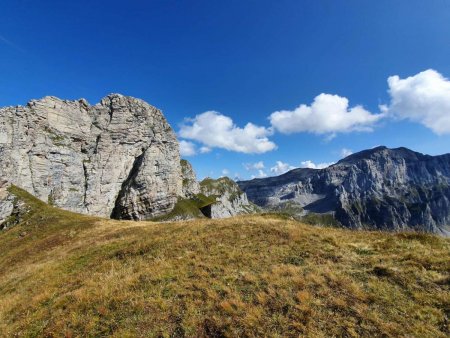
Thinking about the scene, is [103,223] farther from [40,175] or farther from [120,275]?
[40,175]

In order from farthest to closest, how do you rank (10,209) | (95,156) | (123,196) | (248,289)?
(123,196), (95,156), (10,209), (248,289)

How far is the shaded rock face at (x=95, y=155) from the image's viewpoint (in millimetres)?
120938

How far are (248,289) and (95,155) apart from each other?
15564cm

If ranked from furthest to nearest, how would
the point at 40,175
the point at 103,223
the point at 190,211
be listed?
the point at 190,211 < the point at 40,175 < the point at 103,223

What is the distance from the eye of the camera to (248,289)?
14352 mm

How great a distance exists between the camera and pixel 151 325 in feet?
40.5

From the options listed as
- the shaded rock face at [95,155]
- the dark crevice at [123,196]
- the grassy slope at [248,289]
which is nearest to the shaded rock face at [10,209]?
the shaded rock face at [95,155]

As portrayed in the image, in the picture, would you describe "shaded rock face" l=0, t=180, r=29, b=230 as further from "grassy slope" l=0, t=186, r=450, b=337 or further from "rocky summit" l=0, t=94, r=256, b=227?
"grassy slope" l=0, t=186, r=450, b=337

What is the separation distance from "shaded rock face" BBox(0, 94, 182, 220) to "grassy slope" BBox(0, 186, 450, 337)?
112 metres

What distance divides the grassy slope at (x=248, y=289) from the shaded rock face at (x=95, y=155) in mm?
111681

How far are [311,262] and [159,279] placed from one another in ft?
31.2

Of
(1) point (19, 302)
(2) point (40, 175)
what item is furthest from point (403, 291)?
(2) point (40, 175)

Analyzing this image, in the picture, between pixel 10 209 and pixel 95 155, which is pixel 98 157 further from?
pixel 10 209

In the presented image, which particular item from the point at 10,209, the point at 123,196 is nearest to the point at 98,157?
the point at 123,196
